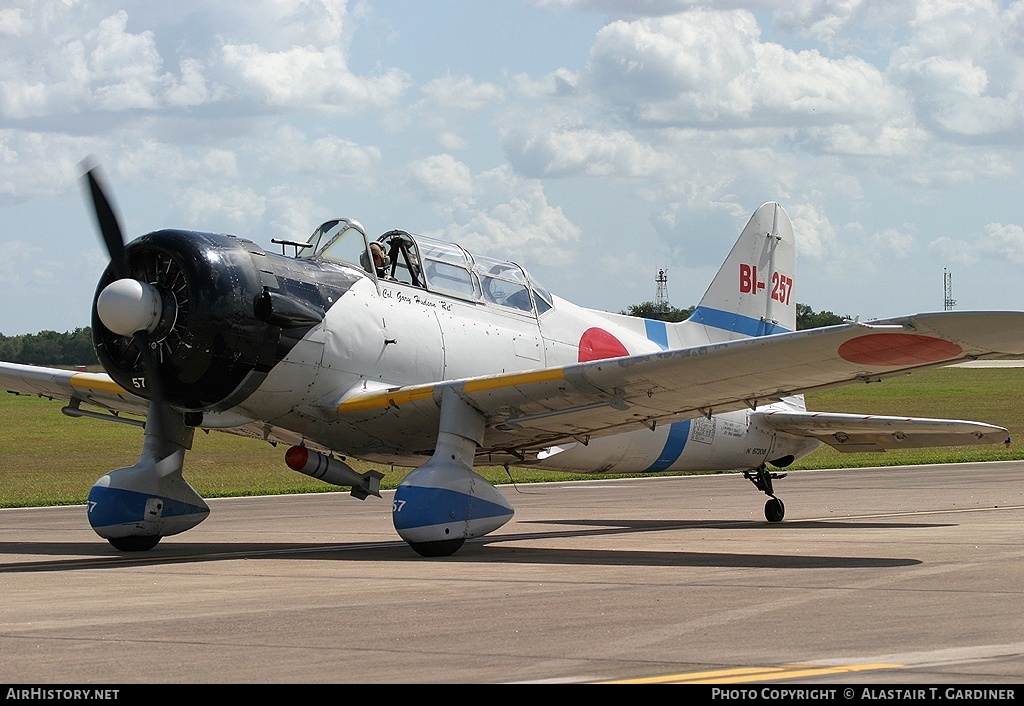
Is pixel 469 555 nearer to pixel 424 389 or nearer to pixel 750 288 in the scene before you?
pixel 424 389

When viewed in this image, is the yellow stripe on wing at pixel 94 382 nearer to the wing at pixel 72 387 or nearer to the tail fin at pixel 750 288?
the wing at pixel 72 387

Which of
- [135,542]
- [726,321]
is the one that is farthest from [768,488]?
[135,542]

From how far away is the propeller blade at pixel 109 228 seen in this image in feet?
40.6

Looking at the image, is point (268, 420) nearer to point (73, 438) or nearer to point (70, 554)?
point (70, 554)

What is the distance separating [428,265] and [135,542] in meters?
4.09

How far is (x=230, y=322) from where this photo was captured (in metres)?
12.1

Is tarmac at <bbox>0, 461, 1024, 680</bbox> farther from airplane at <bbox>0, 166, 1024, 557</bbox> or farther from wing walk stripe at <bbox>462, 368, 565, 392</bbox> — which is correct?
wing walk stripe at <bbox>462, 368, 565, 392</bbox>

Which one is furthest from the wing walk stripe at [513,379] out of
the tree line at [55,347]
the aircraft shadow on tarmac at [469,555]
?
the tree line at [55,347]

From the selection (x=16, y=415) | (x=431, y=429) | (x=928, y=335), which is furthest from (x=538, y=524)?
(x=16, y=415)

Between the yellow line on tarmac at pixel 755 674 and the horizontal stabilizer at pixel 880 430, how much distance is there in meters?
9.81

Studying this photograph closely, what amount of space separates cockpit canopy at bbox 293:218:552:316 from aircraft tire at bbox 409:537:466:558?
9.42 ft

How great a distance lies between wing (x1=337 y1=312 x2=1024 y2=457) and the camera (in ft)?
35.0

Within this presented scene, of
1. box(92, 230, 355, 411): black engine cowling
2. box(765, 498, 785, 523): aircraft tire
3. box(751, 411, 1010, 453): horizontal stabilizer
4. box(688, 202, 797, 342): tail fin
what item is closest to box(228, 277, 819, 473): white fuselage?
box(92, 230, 355, 411): black engine cowling

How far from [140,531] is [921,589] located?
7.84 meters
